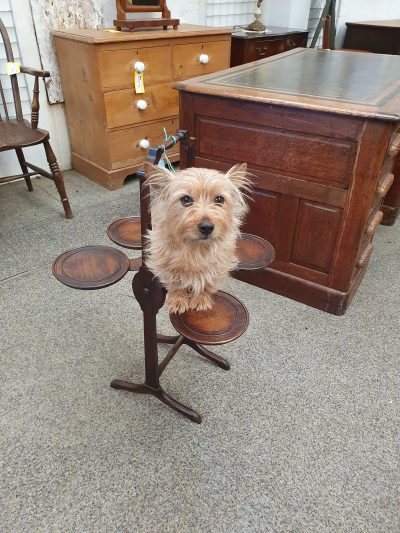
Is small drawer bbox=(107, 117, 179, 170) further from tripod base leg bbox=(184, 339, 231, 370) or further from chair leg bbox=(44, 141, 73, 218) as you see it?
tripod base leg bbox=(184, 339, 231, 370)

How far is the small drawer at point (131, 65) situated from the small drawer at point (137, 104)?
0.06m

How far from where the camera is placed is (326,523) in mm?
1154

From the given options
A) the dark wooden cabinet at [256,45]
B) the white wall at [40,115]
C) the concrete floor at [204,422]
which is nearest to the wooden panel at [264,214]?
the concrete floor at [204,422]

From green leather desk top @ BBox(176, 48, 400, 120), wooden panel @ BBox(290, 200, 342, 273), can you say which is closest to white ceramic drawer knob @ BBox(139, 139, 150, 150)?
green leather desk top @ BBox(176, 48, 400, 120)

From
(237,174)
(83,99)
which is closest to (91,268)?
(237,174)

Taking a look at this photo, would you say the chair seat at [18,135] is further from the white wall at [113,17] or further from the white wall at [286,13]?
the white wall at [286,13]

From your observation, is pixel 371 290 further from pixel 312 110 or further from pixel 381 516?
pixel 381 516

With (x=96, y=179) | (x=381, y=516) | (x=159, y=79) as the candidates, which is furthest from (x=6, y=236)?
(x=381, y=516)

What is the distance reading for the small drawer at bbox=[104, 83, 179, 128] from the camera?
2.69 m

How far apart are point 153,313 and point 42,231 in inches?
62.5

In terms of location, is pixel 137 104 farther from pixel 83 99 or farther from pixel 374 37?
pixel 374 37

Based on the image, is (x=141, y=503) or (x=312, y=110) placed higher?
(x=312, y=110)

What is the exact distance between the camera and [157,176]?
985mm

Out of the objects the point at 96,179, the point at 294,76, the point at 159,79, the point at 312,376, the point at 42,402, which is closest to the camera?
the point at 42,402
